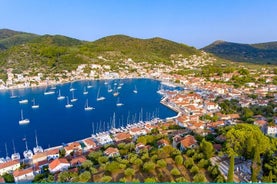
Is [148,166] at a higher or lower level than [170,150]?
lower

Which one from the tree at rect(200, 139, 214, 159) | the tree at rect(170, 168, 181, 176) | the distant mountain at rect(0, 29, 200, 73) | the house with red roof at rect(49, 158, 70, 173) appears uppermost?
the distant mountain at rect(0, 29, 200, 73)

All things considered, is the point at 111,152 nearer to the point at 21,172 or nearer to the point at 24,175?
the point at 24,175

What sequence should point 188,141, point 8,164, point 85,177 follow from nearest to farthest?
1. point 85,177
2. point 8,164
3. point 188,141

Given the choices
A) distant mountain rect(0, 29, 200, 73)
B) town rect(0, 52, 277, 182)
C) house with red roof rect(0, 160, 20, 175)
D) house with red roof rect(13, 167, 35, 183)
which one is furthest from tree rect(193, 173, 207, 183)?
distant mountain rect(0, 29, 200, 73)

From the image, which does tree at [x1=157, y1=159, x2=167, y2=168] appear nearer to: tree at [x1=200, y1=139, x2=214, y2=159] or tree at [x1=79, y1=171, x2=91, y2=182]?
tree at [x1=200, y1=139, x2=214, y2=159]

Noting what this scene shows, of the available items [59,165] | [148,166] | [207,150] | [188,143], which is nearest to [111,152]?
[59,165]

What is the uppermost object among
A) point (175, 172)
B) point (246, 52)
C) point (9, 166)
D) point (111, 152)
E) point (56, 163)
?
point (246, 52)

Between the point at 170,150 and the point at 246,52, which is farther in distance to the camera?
the point at 246,52

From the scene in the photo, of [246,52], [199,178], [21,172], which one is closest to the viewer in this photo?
[199,178]

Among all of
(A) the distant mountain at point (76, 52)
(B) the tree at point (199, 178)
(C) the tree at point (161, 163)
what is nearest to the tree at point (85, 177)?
(C) the tree at point (161, 163)
